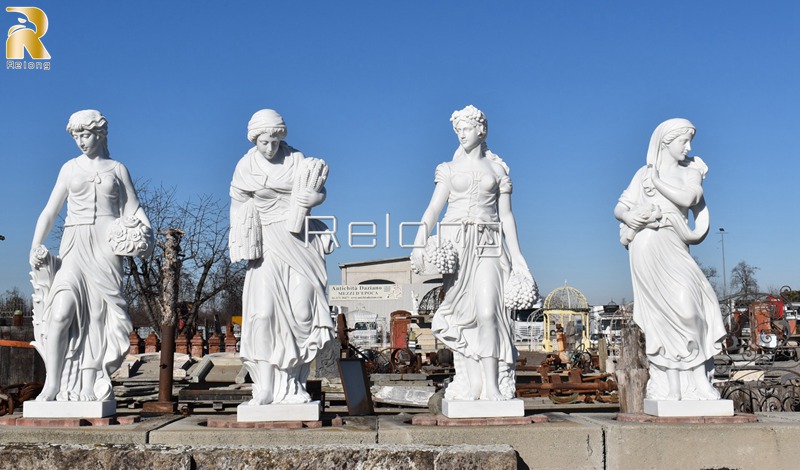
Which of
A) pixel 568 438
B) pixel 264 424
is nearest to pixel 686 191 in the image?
pixel 568 438

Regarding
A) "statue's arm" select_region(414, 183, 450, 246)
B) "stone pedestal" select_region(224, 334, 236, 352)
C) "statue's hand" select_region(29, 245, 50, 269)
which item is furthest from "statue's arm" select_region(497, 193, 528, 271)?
"stone pedestal" select_region(224, 334, 236, 352)

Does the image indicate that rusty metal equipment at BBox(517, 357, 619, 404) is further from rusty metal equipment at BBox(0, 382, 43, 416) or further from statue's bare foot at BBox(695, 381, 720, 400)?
rusty metal equipment at BBox(0, 382, 43, 416)

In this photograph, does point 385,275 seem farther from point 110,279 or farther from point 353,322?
point 110,279

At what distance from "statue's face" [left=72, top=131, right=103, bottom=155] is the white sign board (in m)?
39.0

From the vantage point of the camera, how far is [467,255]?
6.75m

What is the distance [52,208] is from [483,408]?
3.87 meters

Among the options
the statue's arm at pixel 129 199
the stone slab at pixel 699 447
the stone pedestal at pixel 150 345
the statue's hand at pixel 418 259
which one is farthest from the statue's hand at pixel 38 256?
the stone pedestal at pixel 150 345

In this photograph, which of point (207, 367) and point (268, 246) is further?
point (207, 367)

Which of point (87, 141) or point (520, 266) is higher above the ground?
point (87, 141)

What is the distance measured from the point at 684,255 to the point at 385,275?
4965cm

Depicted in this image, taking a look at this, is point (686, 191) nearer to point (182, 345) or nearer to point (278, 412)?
point (278, 412)

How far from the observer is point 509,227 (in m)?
6.97

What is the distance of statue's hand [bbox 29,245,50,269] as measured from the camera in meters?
6.57

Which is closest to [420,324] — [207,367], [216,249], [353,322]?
[353,322]
